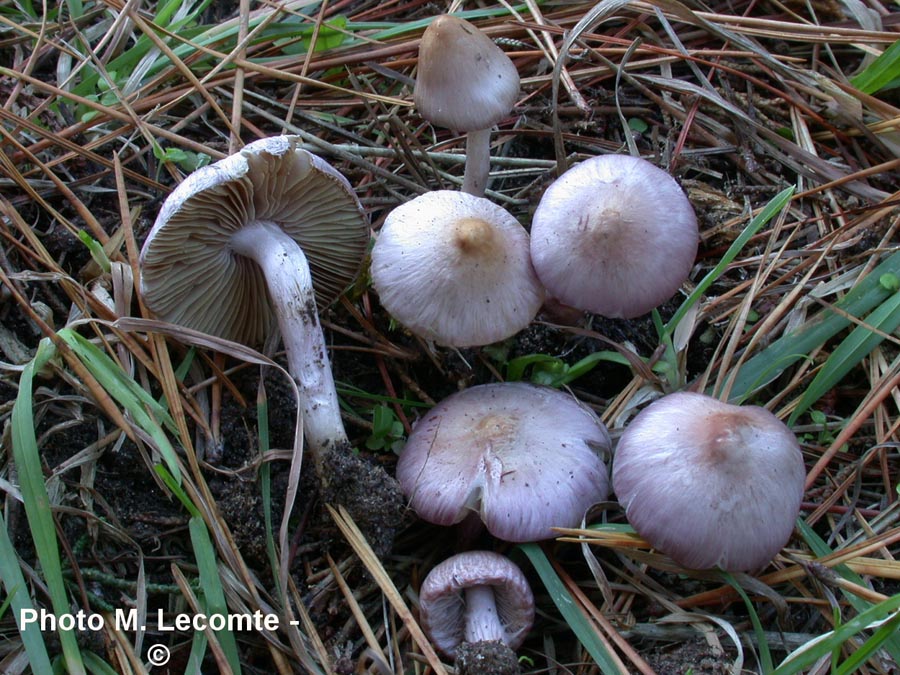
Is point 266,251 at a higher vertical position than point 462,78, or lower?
lower

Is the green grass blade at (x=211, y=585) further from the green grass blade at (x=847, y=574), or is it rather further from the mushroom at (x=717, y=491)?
the green grass blade at (x=847, y=574)

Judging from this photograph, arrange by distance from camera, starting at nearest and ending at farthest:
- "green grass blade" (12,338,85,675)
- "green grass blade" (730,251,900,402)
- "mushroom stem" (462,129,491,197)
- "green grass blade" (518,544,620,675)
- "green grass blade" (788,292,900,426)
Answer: "green grass blade" (12,338,85,675)
"green grass blade" (518,544,620,675)
"green grass blade" (788,292,900,426)
"green grass blade" (730,251,900,402)
"mushroom stem" (462,129,491,197)

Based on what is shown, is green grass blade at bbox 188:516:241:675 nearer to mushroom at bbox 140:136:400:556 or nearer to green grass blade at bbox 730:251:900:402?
mushroom at bbox 140:136:400:556

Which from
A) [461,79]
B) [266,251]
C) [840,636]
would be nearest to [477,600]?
[840,636]

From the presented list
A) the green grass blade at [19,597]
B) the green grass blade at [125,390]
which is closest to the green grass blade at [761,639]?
the green grass blade at [125,390]

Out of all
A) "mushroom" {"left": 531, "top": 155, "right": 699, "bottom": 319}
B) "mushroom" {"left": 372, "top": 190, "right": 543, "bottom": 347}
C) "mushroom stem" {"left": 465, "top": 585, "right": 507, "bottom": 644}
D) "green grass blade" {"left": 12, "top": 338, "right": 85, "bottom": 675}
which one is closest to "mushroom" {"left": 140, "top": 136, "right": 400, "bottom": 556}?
"mushroom" {"left": 372, "top": 190, "right": 543, "bottom": 347}

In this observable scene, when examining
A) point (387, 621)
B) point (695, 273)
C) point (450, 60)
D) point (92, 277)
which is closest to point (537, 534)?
point (387, 621)

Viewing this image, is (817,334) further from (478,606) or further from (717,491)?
(478,606)
